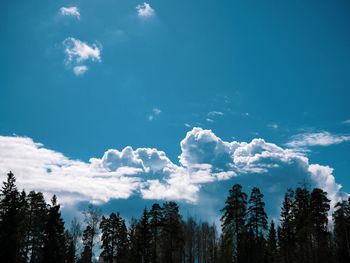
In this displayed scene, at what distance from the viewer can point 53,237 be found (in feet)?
201

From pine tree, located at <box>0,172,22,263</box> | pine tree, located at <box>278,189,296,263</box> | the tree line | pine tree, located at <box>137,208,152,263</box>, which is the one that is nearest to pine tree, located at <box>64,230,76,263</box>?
the tree line

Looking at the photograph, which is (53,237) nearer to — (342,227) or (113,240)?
(113,240)

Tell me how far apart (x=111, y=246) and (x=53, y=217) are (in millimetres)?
15674

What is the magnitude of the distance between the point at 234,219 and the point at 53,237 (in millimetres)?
31377

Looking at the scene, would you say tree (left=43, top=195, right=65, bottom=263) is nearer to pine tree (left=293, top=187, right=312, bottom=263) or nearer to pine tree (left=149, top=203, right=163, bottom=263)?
pine tree (left=149, top=203, right=163, bottom=263)

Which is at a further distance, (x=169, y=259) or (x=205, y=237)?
(x=205, y=237)

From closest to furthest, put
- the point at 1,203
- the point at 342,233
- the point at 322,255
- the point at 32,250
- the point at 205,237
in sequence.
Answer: the point at 322,255 → the point at 1,203 → the point at 342,233 → the point at 32,250 → the point at 205,237

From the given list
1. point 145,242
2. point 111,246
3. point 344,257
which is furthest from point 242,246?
point 111,246

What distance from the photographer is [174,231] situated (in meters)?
68.6

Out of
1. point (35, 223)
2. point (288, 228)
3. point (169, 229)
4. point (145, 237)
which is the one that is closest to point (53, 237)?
point (35, 223)

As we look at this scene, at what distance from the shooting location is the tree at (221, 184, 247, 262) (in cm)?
5422

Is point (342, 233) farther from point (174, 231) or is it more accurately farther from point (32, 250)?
point (32, 250)

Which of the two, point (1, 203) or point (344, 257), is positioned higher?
point (1, 203)

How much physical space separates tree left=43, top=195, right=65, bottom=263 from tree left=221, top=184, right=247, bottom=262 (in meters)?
28.6
